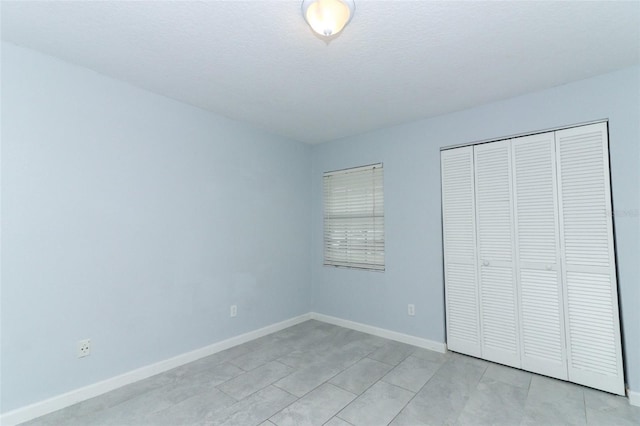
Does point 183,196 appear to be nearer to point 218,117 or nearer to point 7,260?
point 218,117

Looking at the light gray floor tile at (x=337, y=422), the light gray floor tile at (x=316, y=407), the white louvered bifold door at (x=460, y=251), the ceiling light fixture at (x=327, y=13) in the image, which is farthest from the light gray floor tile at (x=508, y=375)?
the ceiling light fixture at (x=327, y=13)

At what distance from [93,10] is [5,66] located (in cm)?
89

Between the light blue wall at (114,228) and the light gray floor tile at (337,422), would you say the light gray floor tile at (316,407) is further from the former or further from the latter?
the light blue wall at (114,228)

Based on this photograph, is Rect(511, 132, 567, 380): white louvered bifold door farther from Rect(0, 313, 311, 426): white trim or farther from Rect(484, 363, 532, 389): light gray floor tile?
Rect(0, 313, 311, 426): white trim

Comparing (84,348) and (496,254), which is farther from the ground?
(496,254)

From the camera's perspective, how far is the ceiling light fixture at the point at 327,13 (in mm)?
1586

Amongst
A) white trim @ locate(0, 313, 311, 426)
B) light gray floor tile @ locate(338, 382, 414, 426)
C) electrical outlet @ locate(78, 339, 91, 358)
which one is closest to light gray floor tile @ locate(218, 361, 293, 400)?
white trim @ locate(0, 313, 311, 426)

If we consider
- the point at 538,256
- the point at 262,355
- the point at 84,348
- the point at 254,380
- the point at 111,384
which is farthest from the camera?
the point at 262,355

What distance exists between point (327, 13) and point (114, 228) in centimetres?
232

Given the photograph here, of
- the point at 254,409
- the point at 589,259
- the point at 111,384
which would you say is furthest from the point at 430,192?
the point at 111,384

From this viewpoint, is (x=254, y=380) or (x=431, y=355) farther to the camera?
(x=431, y=355)

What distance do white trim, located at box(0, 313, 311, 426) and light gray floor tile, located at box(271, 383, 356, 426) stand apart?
4.24 ft

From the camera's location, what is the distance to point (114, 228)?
8.20 ft

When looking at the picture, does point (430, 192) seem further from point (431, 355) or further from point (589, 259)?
point (431, 355)
